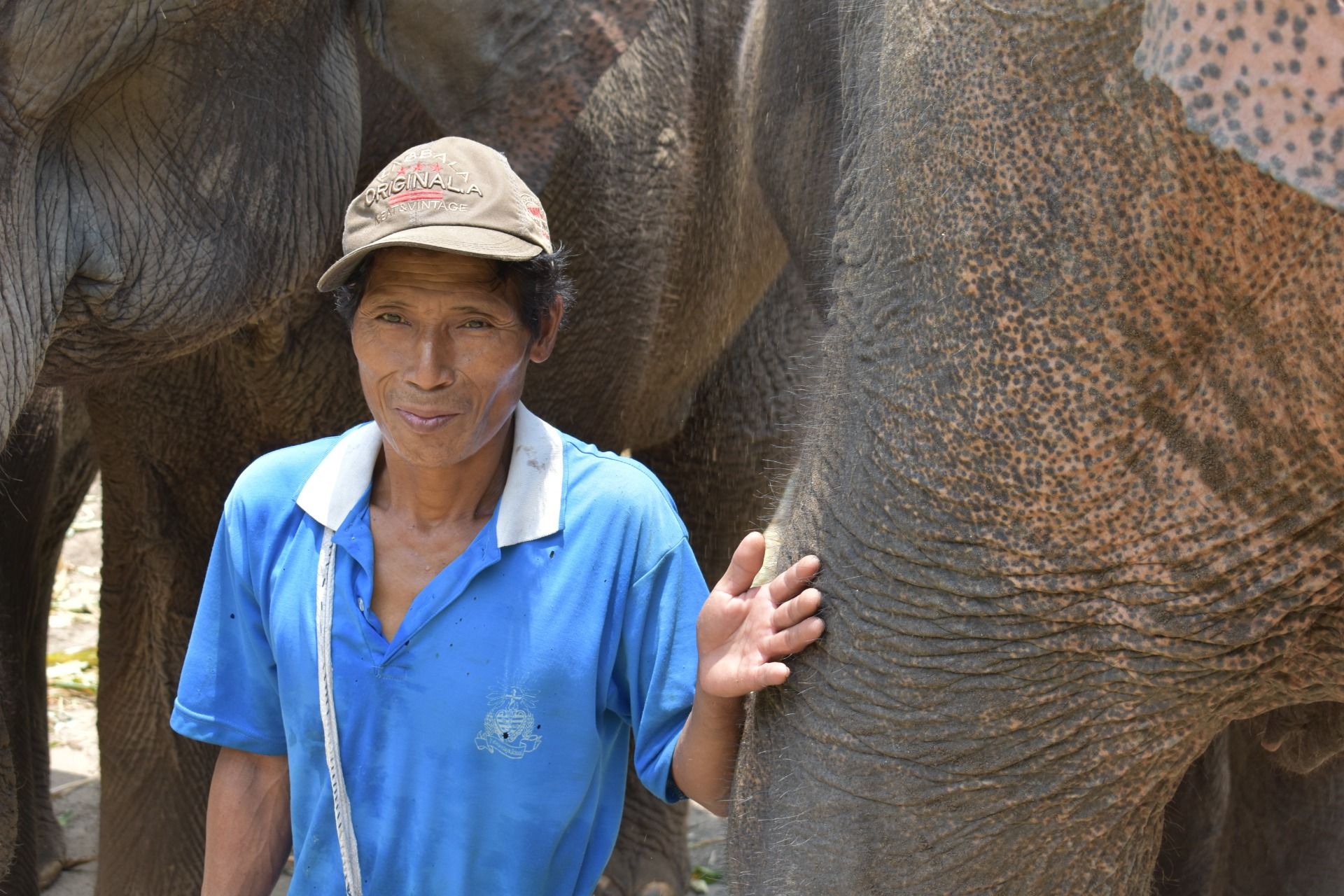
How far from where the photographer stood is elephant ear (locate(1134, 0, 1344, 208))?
3.84 ft

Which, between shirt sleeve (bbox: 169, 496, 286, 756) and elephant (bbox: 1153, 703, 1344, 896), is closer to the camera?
shirt sleeve (bbox: 169, 496, 286, 756)

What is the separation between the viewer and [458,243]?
1540mm

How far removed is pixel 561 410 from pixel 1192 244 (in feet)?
4.98

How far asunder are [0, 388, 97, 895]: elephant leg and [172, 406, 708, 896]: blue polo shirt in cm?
102

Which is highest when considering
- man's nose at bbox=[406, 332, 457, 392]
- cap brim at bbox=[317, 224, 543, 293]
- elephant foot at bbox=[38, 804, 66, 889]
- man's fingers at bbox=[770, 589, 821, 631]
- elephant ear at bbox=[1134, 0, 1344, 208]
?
elephant ear at bbox=[1134, 0, 1344, 208]

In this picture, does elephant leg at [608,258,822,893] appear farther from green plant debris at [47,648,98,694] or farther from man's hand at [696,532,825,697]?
man's hand at [696,532,825,697]

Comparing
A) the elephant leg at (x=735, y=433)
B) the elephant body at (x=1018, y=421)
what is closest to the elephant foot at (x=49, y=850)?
the elephant leg at (x=735, y=433)

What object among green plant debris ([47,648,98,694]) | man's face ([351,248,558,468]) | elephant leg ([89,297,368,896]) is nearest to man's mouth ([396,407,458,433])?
man's face ([351,248,558,468])

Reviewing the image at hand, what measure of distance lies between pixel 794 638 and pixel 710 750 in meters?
0.17

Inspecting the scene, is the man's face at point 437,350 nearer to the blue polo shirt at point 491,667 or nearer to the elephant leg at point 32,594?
the blue polo shirt at point 491,667

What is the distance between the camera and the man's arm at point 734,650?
144 centimetres

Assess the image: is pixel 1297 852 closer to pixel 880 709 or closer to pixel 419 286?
pixel 880 709

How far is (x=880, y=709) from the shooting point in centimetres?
141

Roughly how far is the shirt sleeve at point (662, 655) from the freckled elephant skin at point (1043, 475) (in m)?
0.12
